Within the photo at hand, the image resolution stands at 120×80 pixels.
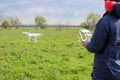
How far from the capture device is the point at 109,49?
375 centimetres

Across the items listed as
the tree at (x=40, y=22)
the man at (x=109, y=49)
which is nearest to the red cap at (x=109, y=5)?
the man at (x=109, y=49)

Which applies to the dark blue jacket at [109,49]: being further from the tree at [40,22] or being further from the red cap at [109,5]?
the tree at [40,22]

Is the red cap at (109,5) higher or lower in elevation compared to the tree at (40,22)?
higher

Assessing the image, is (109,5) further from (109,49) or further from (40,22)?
(40,22)

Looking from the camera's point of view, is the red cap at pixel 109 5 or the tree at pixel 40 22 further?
the tree at pixel 40 22

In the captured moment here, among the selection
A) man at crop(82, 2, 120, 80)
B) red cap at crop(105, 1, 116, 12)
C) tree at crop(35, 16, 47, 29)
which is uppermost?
red cap at crop(105, 1, 116, 12)

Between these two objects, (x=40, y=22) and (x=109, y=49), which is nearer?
(x=109, y=49)

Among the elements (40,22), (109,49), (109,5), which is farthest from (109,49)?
(40,22)

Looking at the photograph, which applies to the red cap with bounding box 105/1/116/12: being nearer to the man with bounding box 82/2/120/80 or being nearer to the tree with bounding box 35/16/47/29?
the man with bounding box 82/2/120/80

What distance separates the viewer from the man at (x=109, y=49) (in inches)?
147

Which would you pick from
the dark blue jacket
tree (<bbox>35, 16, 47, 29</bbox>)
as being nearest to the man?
the dark blue jacket

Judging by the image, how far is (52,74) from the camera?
383 inches

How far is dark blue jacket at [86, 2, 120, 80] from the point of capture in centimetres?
373

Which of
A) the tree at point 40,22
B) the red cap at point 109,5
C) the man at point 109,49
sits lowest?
the tree at point 40,22
